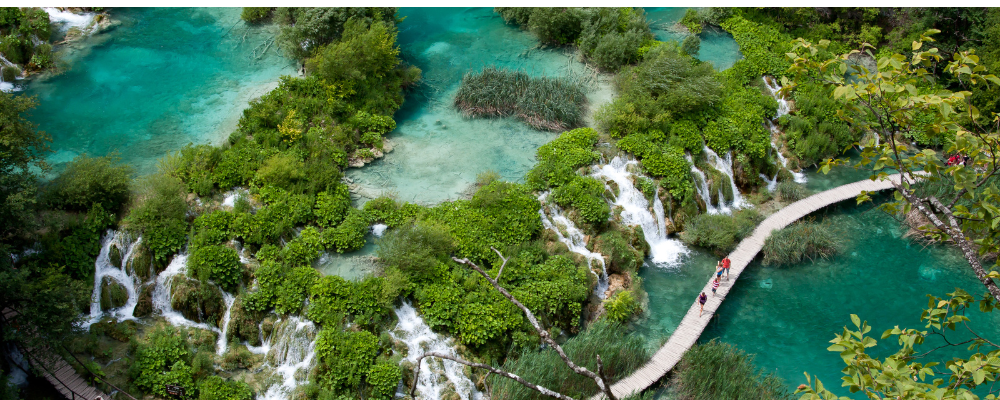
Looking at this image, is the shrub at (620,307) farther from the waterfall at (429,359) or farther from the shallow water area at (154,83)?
the shallow water area at (154,83)

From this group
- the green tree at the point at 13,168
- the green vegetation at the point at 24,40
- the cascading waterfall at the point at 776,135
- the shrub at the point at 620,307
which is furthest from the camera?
the cascading waterfall at the point at 776,135

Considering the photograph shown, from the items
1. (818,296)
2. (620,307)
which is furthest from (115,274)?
(818,296)

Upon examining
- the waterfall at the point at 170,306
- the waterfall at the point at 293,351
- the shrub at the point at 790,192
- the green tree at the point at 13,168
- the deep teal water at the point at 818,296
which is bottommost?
the deep teal water at the point at 818,296

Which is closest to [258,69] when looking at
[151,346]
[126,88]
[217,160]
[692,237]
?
[126,88]

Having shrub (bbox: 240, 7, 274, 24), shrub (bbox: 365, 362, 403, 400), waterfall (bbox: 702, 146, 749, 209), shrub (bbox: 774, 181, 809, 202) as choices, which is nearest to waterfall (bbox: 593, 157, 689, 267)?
waterfall (bbox: 702, 146, 749, 209)

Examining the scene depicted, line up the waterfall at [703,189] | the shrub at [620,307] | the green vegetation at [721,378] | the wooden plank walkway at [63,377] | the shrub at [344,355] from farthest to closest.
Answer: the waterfall at [703,189] → the shrub at [620,307] → the green vegetation at [721,378] → the shrub at [344,355] → the wooden plank walkway at [63,377]

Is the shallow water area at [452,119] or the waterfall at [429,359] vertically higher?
the shallow water area at [452,119]

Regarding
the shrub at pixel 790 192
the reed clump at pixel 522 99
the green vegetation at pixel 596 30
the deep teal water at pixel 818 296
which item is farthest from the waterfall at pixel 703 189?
the green vegetation at pixel 596 30
